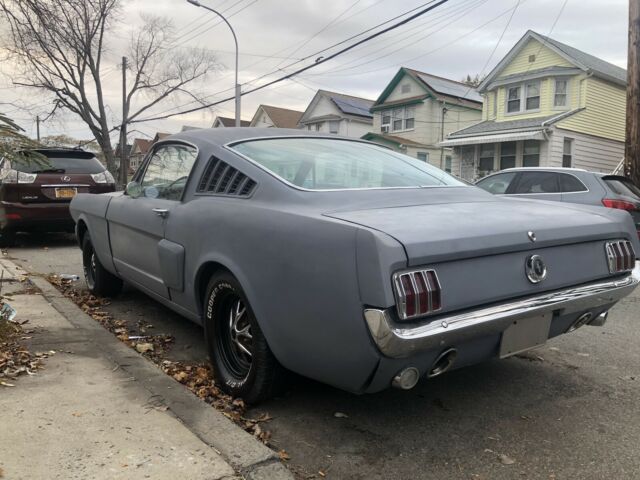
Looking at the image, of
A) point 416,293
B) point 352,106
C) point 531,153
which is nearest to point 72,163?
point 416,293

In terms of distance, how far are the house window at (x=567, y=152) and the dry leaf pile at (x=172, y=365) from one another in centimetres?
1887

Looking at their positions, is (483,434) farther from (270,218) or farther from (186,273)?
(186,273)

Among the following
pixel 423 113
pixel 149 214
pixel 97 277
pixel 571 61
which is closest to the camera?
pixel 149 214

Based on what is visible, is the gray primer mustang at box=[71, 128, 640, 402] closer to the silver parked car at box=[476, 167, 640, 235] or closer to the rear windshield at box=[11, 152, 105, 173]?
the silver parked car at box=[476, 167, 640, 235]

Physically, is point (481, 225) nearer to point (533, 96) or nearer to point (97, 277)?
point (97, 277)

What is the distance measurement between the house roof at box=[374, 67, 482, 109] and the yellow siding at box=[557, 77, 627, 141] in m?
6.73

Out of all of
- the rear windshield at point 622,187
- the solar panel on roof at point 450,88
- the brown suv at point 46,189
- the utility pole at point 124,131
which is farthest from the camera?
the utility pole at point 124,131

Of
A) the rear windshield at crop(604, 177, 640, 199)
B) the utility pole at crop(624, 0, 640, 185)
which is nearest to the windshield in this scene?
the rear windshield at crop(604, 177, 640, 199)

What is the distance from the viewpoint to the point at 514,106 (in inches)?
882

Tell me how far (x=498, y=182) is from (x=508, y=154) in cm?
1364

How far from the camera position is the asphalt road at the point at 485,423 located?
8.23 ft

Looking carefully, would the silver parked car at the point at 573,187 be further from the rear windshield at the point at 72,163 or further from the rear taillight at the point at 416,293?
the rear windshield at the point at 72,163

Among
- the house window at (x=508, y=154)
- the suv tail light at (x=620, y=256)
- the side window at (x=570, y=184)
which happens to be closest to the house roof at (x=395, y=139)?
the house window at (x=508, y=154)

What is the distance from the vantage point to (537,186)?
8461 millimetres
